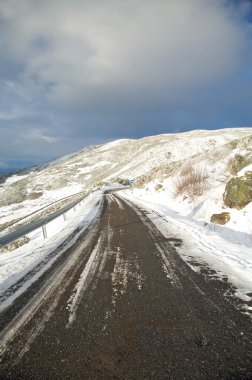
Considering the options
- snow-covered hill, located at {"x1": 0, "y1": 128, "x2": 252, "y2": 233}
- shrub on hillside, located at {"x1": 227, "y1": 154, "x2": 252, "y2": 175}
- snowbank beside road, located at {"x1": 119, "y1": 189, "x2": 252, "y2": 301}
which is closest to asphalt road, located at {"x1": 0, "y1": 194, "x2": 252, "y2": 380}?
snowbank beside road, located at {"x1": 119, "y1": 189, "x2": 252, "y2": 301}

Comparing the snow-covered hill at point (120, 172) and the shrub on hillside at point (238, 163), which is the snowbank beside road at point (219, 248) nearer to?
the shrub on hillside at point (238, 163)

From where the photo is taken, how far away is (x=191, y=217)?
14.4 metres

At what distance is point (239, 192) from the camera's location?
11047 millimetres

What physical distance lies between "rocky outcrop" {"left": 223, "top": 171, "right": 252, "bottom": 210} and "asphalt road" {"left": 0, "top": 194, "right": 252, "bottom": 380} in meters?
6.07

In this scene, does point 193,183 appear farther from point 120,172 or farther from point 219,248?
point 120,172

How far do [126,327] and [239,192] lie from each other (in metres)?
9.11

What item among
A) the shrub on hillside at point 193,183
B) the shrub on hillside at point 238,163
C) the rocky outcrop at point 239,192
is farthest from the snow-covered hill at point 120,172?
the rocky outcrop at point 239,192

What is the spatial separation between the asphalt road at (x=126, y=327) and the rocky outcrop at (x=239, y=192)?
6068mm

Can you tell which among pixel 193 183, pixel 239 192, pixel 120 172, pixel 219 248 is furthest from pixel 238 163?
pixel 120 172

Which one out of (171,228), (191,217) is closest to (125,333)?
(171,228)

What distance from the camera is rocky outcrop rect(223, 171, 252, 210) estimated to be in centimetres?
1077

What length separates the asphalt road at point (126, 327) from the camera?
283 cm

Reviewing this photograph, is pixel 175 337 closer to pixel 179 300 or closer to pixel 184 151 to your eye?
pixel 179 300

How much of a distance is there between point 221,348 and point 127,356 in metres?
1.14
